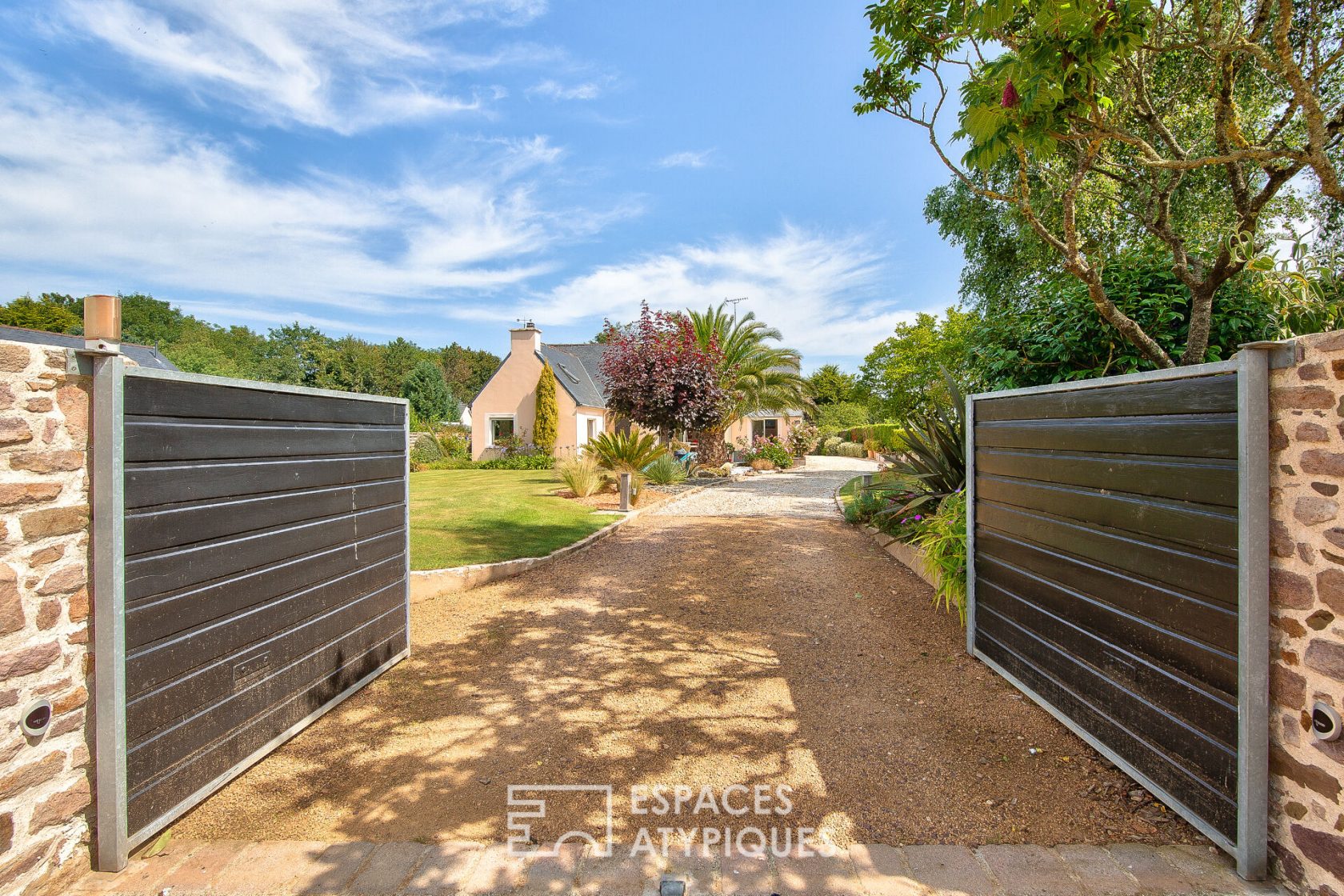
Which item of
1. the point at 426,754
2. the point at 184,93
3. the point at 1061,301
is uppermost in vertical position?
the point at 184,93

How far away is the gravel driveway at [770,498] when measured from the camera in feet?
37.8

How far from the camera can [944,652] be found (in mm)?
4621

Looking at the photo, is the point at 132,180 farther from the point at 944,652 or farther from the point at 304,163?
the point at 944,652

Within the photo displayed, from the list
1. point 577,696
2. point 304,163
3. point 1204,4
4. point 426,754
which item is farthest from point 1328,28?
point 304,163

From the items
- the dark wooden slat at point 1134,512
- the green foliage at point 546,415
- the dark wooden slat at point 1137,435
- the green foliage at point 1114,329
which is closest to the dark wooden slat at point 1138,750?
the dark wooden slat at point 1134,512

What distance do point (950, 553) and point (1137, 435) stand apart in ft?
9.41

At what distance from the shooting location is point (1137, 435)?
2.76 meters

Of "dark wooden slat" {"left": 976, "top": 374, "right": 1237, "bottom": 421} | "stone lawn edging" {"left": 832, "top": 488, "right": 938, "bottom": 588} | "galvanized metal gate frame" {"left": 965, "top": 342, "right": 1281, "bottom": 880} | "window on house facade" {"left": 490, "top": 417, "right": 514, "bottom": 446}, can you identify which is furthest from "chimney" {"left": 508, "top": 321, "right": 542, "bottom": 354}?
"galvanized metal gate frame" {"left": 965, "top": 342, "right": 1281, "bottom": 880}

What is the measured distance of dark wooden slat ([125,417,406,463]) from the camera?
2426mm

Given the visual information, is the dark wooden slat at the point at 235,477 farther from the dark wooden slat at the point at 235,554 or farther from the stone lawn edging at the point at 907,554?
the stone lawn edging at the point at 907,554

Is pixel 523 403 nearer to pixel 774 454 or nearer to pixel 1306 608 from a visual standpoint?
pixel 774 454

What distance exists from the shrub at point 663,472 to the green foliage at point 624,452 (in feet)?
5.24

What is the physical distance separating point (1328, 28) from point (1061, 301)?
4689 millimetres

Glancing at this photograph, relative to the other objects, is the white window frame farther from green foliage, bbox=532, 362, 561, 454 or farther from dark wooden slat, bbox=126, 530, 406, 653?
dark wooden slat, bbox=126, 530, 406, 653
